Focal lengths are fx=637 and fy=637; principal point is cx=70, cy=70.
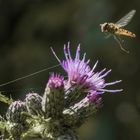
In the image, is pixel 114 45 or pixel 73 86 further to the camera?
pixel 114 45

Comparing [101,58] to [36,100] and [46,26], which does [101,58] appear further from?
[36,100]

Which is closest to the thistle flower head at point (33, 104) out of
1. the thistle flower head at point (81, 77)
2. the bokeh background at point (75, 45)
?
the thistle flower head at point (81, 77)

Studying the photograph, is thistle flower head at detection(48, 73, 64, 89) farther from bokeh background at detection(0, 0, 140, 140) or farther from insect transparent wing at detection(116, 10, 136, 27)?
bokeh background at detection(0, 0, 140, 140)

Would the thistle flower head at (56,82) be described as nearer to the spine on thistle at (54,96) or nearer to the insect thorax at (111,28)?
the spine on thistle at (54,96)

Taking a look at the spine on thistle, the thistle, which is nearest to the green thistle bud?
the thistle

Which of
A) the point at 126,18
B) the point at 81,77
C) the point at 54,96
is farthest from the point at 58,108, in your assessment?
the point at 126,18

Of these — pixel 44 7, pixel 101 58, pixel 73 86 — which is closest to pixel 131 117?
pixel 101 58

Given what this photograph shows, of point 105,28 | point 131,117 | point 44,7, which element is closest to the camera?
point 105,28
